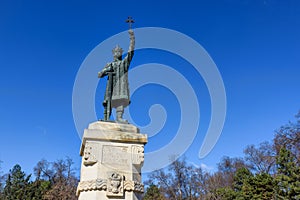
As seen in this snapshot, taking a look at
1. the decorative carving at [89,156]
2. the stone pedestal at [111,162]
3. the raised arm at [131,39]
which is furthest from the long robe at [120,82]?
the decorative carving at [89,156]

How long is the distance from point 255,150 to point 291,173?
908 inches

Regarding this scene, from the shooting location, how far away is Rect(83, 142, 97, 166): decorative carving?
7387 millimetres

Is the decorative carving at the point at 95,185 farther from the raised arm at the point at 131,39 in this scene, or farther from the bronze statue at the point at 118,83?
the raised arm at the point at 131,39

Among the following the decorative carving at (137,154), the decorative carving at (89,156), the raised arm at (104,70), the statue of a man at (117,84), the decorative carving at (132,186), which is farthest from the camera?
the raised arm at (104,70)

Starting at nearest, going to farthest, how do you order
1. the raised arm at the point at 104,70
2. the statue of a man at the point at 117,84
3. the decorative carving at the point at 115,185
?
1. the decorative carving at the point at 115,185
2. the statue of a man at the point at 117,84
3. the raised arm at the point at 104,70

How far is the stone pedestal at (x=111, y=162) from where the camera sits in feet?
23.3

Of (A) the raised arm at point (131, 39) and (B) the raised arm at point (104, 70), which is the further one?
(B) the raised arm at point (104, 70)

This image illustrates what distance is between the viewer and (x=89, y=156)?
7.42 m

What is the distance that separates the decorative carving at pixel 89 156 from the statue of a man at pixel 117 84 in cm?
118

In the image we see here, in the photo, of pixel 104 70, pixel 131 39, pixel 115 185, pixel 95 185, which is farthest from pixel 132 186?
pixel 131 39

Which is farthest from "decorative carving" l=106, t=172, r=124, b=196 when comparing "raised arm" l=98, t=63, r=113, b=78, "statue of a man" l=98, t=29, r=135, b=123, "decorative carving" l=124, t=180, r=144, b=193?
"raised arm" l=98, t=63, r=113, b=78

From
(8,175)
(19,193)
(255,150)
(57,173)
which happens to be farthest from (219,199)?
(8,175)

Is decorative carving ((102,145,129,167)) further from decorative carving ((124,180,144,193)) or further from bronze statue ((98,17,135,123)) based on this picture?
bronze statue ((98,17,135,123))

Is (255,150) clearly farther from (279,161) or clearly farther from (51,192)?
(51,192)
